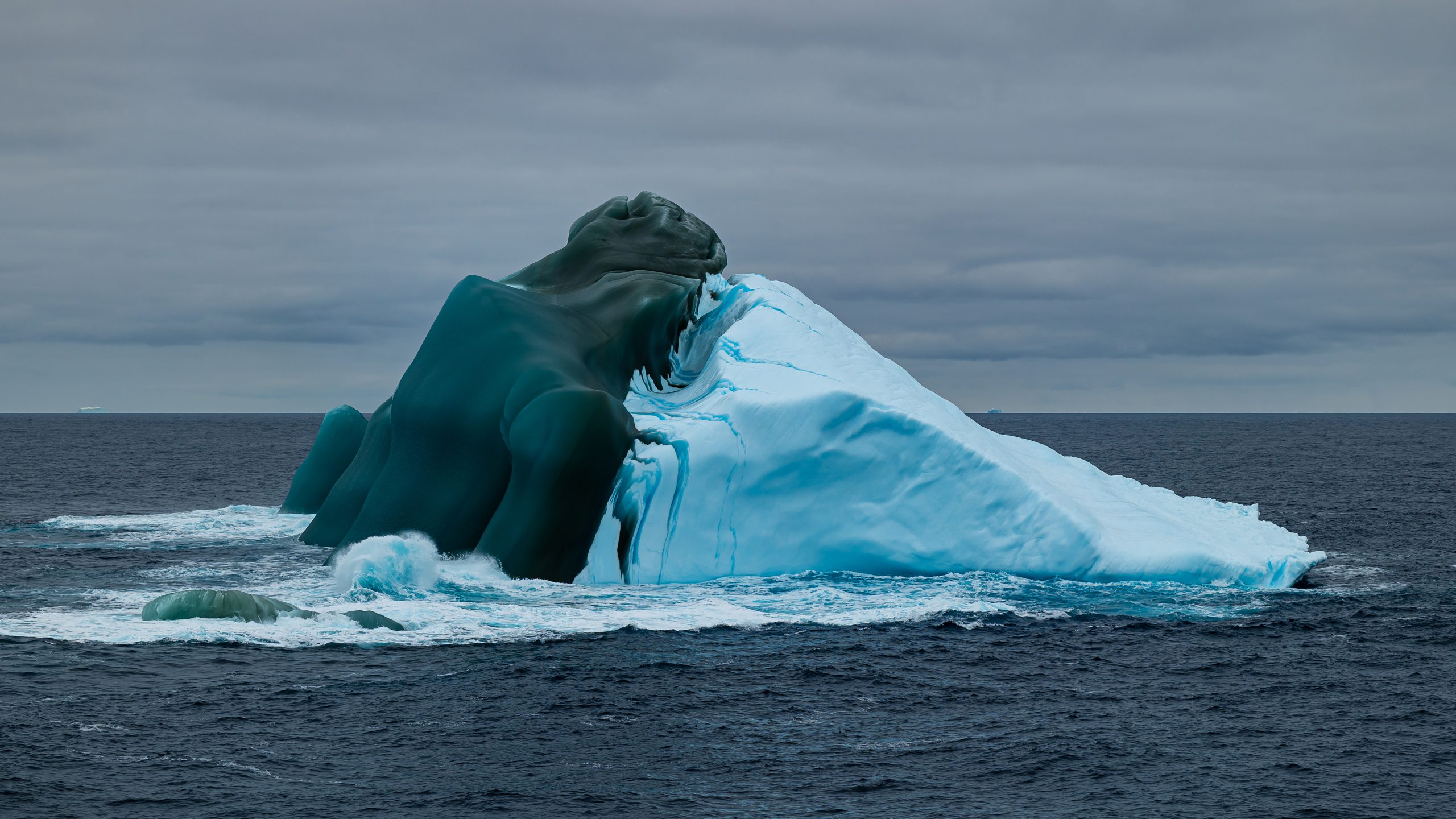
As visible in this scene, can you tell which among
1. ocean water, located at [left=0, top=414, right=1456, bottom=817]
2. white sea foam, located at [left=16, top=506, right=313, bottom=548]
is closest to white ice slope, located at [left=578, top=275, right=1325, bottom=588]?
ocean water, located at [left=0, top=414, right=1456, bottom=817]

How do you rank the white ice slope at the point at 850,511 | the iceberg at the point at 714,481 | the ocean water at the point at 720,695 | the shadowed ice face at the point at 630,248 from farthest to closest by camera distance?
the shadowed ice face at the point at 630,248, the white ice slope at the point at 850,511, the iceberg at the point at 714,481, the ocean water at the point at 720,695

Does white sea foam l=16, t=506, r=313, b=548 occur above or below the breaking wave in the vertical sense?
above

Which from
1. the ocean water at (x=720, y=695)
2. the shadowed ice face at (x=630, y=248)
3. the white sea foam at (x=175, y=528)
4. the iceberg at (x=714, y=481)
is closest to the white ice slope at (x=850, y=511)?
the iceberg at (x=714, y=481)

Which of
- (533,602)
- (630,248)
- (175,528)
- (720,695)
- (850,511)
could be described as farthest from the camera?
(175,528)

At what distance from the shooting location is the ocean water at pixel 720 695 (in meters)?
16.3

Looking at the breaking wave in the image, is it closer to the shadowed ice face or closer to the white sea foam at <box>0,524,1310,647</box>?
the white sea foam at <box>0,524,1310,647</box>

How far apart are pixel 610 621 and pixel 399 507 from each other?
9330mm

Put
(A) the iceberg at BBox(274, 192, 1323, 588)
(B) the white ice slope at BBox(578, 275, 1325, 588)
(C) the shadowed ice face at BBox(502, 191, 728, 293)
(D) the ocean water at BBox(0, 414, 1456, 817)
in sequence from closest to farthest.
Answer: (D) the ocean water at BBox(0, 414, 1456, 817)
(A) the iceberg at BBox(274, 192, 1323, 588)
(B) the white ice slope at BBox(578, 275, 1325, 588)
(C) the shadowed ice face at BBox(502, 191, 728, 293)

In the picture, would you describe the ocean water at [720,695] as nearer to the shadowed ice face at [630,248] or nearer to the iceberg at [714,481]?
the iceberg at [714,481]

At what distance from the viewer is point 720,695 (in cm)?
2075

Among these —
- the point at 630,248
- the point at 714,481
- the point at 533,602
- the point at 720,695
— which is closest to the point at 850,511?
the point at 714,481

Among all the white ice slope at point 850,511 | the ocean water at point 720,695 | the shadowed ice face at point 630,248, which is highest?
the shadowed ice face at point 630,248

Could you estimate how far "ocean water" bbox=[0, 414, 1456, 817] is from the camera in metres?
16.3

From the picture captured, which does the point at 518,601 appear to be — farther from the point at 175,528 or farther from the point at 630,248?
the point at 175,528
